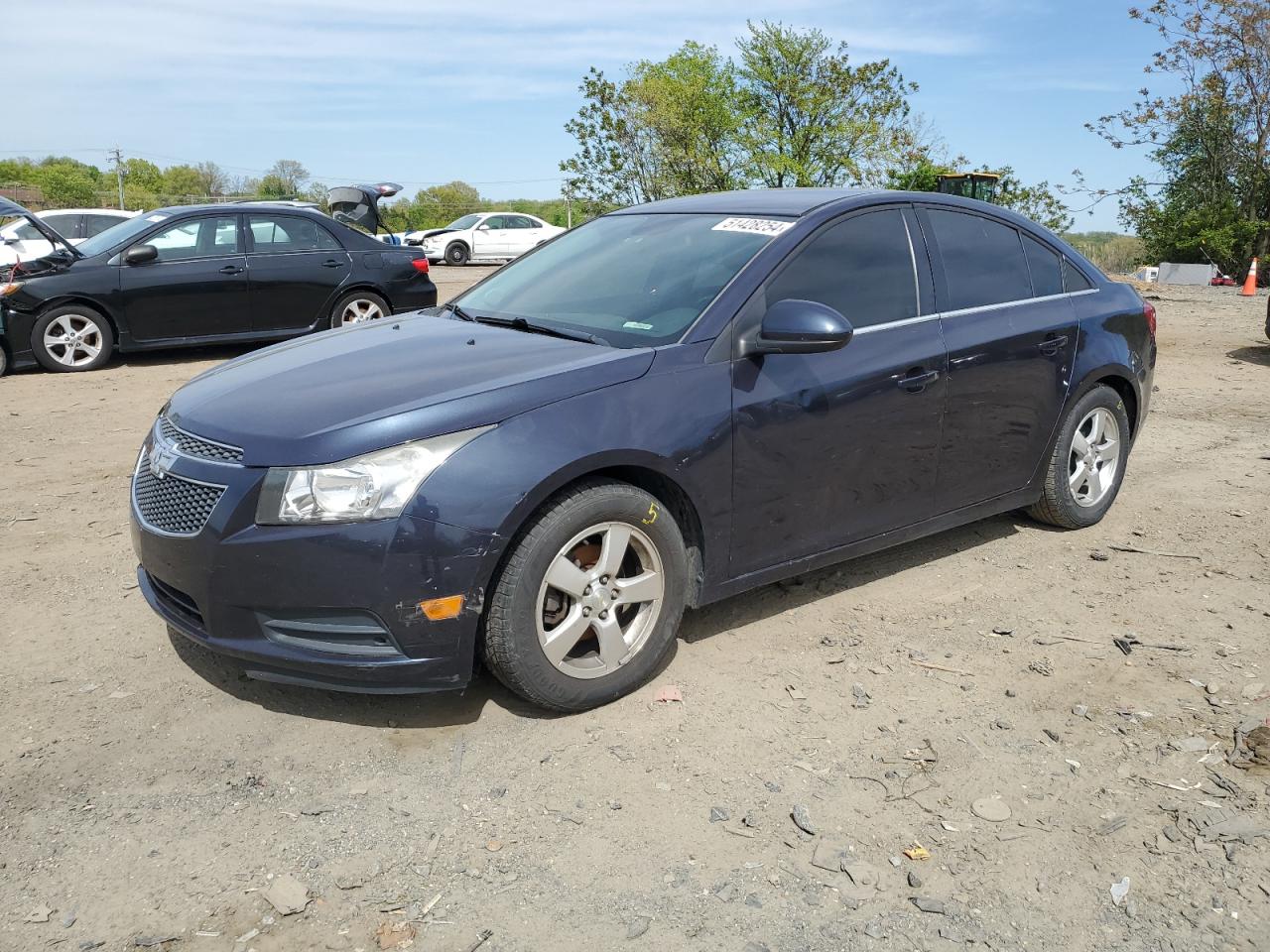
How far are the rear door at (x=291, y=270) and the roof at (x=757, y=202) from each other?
6.71 m

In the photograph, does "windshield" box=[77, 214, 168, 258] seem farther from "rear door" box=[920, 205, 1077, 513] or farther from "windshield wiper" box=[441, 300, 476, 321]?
"rear door" box=[920, 205, 1077, 513]

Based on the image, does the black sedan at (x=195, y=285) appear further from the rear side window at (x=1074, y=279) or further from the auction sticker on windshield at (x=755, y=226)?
the rear side window at (x=1074, y=279)

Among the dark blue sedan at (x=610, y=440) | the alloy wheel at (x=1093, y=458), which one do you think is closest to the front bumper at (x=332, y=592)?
the dark blue sedan at (x=610, y=440)

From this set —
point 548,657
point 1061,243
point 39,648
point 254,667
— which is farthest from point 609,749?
point 1061,243

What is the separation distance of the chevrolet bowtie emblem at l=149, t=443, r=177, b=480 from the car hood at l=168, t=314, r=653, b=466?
0.11 metres

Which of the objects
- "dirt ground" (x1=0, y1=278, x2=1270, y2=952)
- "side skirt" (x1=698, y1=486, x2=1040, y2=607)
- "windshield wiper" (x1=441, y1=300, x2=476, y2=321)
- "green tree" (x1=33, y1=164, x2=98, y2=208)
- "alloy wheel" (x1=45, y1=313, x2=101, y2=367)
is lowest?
"dirt ground" (x1=0, y1=278, x2=1270, y2=952)

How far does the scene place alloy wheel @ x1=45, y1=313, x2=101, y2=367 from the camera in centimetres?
1017

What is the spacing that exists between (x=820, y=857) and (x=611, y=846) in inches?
22.0

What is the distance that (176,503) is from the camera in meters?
3.48

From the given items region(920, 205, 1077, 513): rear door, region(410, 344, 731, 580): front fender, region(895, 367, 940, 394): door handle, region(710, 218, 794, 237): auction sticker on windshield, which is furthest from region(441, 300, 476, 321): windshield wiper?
region(920, 205, 1077, 513): rear door

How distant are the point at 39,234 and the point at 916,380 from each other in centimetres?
1156

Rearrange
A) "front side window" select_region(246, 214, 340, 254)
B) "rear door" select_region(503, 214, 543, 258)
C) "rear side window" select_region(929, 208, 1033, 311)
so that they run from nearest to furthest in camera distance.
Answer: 1. "rear side window" select_region(929, 208, 1033, 311)
2. "front side window" select_region(246, 214, 340, 254)
3. "rear door" select_region(503, 214, 543, 258)

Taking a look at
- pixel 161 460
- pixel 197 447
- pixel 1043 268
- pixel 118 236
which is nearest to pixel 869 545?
pixel 1043 268

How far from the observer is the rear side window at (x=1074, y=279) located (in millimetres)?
5312
